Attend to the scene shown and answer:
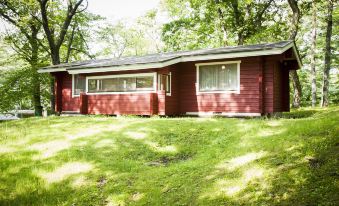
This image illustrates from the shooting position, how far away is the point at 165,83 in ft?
54.8

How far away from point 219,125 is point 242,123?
0.90 metres

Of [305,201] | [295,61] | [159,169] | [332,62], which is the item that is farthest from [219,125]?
[332,62]

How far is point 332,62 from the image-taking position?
108 feet

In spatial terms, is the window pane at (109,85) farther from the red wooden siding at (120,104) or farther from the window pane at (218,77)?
the window pane at (218,77)

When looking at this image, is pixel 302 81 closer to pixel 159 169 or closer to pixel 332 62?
pixel 332 62

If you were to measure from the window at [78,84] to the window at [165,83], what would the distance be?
604 cm

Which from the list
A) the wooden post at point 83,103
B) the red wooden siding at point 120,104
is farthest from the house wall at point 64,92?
the red wooden siding at point 120,104

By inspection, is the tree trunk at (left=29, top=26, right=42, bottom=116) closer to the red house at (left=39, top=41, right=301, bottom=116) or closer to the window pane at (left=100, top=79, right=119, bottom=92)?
the red house at (left=39, top=41, right=301, bottom=116)

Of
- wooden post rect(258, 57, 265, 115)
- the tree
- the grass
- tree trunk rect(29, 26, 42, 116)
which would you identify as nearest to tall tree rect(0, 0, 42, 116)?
tree trunk rect(29, 26, 42, 116)

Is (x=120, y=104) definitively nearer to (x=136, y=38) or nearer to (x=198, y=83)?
(x=198, y=83)

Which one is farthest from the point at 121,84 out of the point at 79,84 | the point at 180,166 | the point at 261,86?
the point at 180,166

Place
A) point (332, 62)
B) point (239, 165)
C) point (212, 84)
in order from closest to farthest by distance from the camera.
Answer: point (239, 165) < point (212, 84) < point (332, 62)

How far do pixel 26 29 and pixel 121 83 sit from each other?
701 inches

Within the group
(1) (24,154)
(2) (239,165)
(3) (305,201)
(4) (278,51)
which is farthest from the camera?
(4) (278,51)
